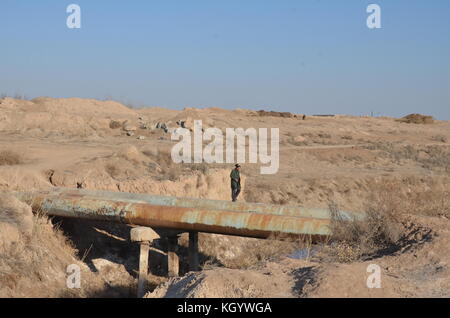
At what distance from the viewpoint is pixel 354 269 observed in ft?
24.4

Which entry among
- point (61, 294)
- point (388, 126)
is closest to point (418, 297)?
point (61, 294)

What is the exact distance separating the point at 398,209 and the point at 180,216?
5.02 metres

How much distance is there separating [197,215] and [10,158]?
45.7 feet

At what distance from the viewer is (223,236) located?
18.1 metres

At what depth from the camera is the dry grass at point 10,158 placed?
23719 millimetres

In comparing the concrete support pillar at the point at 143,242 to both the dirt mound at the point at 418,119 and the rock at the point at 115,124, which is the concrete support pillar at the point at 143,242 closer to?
the rock at the point at 115,124
